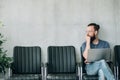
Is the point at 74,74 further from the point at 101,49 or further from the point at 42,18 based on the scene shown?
the point at 42,18

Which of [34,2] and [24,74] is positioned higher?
[34,2]

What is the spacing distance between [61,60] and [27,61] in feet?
2.19

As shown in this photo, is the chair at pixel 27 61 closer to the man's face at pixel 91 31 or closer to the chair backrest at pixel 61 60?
the chair backrest at pixel 61 60

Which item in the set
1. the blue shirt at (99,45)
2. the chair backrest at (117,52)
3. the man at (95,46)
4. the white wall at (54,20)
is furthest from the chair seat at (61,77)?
the chair backrest at (117,52)

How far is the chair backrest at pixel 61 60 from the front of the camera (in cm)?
630

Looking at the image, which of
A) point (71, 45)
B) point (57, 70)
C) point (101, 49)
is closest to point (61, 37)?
point (71, 45)

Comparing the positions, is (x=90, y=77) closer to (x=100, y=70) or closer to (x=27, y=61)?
(x=100, y=70)

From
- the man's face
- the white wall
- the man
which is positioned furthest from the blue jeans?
the white wall

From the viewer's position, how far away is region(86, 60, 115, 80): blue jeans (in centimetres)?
561

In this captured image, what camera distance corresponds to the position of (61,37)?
6.57 metres

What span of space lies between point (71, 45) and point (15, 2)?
1.43 meters

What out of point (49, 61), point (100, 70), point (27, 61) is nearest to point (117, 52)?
point (100, 70)

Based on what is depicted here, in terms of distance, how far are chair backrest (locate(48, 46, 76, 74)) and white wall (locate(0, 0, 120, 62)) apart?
22 centimetres

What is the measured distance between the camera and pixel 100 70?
5.72 m
